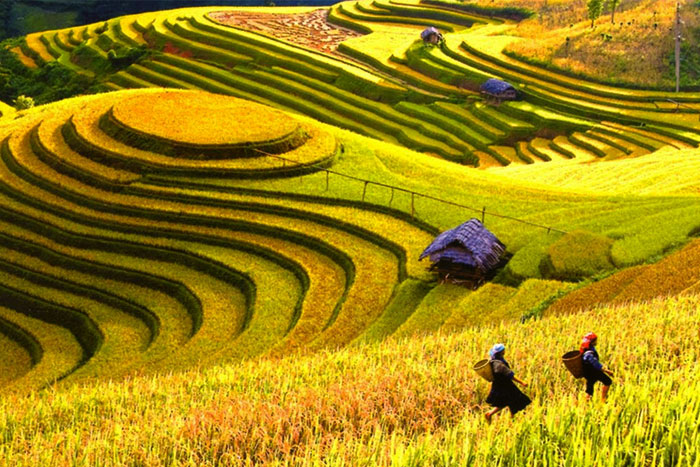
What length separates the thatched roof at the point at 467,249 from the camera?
21609 mm

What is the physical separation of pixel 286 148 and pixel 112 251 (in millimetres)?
9363

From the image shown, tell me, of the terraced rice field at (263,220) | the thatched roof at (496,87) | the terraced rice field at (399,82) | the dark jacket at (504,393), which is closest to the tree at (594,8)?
the terraced rice field at (399,82)

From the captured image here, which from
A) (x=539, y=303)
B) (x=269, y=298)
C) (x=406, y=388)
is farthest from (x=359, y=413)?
(x=269, y=298)

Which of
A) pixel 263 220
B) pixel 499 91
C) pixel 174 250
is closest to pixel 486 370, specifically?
pixel 174 250

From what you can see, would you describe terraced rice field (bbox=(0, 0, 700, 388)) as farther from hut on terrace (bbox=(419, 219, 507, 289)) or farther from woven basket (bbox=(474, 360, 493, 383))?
woven basket (bbox=(474, 360, 493, 383))

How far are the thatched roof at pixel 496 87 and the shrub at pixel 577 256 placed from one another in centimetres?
3584

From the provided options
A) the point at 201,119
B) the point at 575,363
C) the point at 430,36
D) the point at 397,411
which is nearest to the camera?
the point at 575,363

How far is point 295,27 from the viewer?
3221 inches

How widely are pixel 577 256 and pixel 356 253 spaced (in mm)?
7347

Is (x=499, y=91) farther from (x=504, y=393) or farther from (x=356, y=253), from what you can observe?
(x=504, y=393)

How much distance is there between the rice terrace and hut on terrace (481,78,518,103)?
0.22 meters

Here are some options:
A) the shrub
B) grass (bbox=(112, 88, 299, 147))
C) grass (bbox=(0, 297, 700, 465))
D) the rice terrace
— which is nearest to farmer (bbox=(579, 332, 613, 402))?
the rice terrace

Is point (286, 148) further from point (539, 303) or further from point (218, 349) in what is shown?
point (539, 303)

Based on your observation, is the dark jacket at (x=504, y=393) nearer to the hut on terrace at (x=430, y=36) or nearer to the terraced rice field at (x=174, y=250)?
the terraced rice field at (x=174, y=250)
